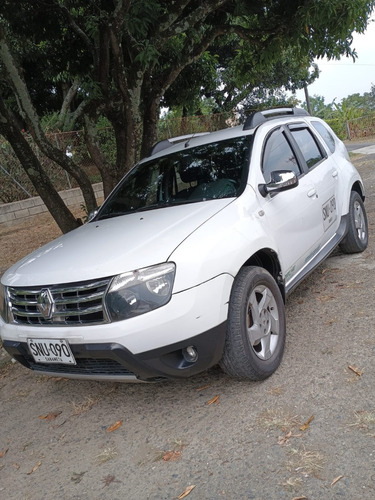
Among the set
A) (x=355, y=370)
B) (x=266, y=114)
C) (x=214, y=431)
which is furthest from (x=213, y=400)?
(x=266, y=114)

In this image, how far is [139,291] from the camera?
2.69 meters

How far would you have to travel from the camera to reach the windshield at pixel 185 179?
12.1 ft

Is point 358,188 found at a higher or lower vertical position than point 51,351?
higher

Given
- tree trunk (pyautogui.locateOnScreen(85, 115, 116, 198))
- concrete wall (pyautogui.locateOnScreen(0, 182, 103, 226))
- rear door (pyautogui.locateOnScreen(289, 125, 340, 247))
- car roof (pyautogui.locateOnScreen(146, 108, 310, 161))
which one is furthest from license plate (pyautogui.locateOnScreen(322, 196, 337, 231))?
concrete wall (pyautogui.locateOnScreen(0, 182, 103, 226))

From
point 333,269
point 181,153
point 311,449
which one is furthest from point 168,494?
point 333,269

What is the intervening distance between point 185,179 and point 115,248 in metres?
1.26

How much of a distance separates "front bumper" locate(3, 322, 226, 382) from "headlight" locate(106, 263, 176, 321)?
204 millimetres

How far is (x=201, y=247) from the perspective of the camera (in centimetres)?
282

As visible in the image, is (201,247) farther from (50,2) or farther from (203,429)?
(50,2)

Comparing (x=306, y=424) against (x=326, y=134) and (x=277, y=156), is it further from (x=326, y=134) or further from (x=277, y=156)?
(x=326, y=134)

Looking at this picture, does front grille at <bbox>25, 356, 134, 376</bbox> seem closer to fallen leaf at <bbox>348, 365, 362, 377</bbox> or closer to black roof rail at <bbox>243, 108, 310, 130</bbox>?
fallen leaf at <bbox>348, 365, 362, 377</bbox>

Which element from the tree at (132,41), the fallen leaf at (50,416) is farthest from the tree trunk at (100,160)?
the fallen leaf at (50,416)

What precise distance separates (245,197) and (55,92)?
1282 centimetres

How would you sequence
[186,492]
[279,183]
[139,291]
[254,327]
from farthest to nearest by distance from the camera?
[279,183]
[254,327]
[139,291]
[186,492]
